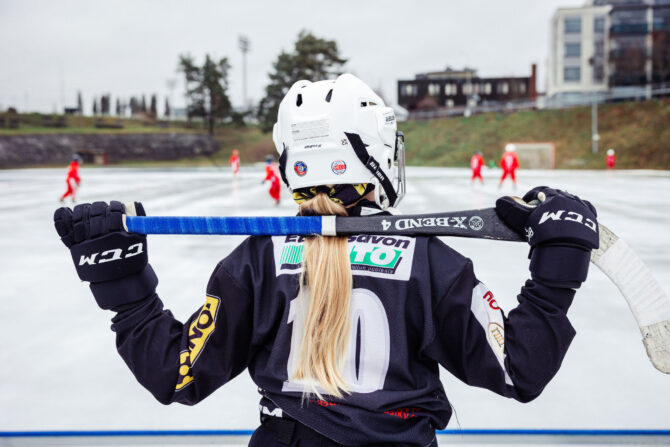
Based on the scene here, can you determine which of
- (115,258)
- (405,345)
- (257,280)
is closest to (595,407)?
(405,345)

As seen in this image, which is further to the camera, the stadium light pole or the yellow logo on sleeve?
the stadium light pole

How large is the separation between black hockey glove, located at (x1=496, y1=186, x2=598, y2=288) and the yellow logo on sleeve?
74 cm

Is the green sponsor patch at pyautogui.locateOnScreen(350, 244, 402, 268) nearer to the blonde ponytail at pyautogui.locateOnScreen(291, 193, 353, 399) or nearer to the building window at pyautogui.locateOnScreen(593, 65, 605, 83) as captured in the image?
the blonde ponytail at pyautogui.locateOnScreen(291, 193, 353, 399)

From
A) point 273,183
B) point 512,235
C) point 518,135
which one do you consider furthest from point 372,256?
point 518,135

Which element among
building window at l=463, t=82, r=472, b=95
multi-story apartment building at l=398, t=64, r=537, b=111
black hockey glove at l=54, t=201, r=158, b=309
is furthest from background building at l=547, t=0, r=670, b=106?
black hockey glove at l=54, t=201, r=158, b=309

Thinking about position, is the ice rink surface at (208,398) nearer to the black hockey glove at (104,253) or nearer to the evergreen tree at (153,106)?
the black hockey glove at (104,253)

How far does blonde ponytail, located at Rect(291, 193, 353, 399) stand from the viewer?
1177mm

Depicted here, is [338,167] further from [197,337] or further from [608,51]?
[608,51]

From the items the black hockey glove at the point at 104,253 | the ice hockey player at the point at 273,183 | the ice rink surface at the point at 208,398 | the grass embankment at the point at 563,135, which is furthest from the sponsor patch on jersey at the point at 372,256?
the grass embankment at the point at 563,135

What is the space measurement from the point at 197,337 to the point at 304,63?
48418 millimetres

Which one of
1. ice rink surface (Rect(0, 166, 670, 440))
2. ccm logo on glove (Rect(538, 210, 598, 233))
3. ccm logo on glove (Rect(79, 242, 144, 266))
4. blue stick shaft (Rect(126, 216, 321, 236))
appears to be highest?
ccm logo on glove (Rect(538, 210, 598, 233))

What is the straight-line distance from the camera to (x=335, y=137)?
4.52 feet

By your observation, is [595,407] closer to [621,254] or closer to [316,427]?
[621,254]

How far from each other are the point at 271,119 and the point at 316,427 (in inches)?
1947
